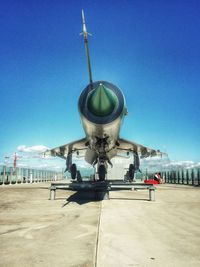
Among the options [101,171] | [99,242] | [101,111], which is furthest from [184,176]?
[99,242]

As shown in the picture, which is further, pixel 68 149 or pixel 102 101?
pixel 68 149

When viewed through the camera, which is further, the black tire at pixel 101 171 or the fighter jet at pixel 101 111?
the black tire at pixel 101 171

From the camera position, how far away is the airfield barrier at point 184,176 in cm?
3048

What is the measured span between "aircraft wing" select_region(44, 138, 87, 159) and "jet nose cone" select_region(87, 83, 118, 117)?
770 cm

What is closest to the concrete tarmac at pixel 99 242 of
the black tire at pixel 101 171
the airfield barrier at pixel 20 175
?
the black tire at pixel 101 171

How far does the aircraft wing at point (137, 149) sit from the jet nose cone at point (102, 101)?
7793 mm

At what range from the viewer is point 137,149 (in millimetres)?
17578

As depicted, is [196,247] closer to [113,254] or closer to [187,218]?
[113,254]

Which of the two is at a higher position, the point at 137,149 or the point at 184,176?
the point at 137,149

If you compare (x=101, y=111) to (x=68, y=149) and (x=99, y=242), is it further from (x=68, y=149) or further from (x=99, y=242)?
(x=68, y=149)

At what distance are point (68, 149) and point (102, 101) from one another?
32.9 ft

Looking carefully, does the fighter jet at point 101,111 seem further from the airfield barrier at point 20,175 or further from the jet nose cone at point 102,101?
the airfield barrier at point 20,175

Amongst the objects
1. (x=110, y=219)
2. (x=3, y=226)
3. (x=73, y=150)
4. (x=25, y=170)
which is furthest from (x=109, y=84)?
(x=25, y=170)

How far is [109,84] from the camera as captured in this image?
8602 mm
